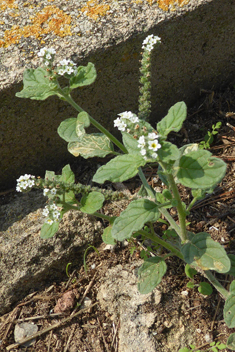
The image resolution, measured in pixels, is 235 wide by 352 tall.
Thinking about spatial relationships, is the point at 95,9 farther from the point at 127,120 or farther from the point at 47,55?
the point at 127,120

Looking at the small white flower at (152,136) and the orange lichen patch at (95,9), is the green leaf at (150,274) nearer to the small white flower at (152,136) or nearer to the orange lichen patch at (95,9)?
the small white flower at (152,136)

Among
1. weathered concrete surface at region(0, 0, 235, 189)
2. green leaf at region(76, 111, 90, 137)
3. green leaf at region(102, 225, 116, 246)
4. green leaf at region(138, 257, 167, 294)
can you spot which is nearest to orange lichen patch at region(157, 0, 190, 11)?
weathered concrete surface at region(0, 0, 235, 189)

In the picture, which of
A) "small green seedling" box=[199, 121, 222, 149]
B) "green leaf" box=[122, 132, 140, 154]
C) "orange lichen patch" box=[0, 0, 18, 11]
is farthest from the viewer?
"small green seedling" box=[199, 121, 222, 149]

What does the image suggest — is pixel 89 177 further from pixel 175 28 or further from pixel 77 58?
pixel 175 28

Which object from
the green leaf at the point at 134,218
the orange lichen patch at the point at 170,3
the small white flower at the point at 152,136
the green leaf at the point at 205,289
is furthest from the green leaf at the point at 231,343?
the orange lichen patch at the point at 170,3

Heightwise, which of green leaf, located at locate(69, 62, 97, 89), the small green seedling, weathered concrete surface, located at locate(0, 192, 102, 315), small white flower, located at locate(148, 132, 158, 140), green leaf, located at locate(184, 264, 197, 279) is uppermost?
green leaf, located at locate(69, 62, 97, 89)

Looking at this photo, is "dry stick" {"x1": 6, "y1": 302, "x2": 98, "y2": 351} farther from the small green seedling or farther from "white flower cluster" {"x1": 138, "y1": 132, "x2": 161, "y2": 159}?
the small green seedling
